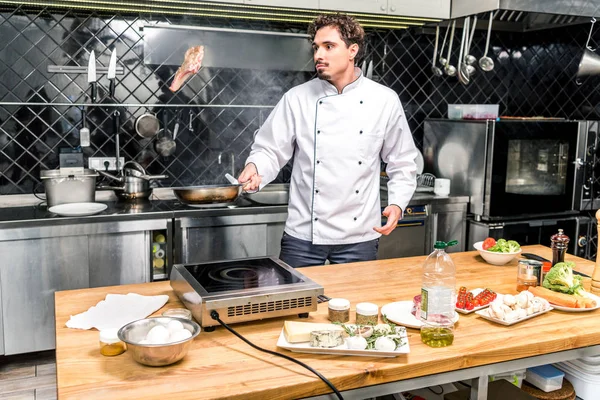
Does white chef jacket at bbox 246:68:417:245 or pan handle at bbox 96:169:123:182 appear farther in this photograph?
pan handle at bbox 96:169:123:182

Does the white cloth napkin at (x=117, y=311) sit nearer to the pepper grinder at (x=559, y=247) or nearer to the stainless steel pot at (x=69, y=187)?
the pepper grinder at (x=559, y=247)

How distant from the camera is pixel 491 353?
1.54 metres

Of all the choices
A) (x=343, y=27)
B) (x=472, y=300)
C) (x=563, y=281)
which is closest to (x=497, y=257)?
(x=563, y=281)

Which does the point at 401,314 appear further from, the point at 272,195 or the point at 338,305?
the point at 272,195

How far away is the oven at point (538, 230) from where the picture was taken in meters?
3.90

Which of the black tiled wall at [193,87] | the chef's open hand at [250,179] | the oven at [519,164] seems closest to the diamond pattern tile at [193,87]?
the black tiled wall at [193,87]

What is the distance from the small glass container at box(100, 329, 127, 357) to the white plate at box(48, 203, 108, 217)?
186cm

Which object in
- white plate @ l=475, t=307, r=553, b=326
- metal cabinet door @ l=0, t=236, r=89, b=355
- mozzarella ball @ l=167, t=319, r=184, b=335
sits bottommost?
metal cabinet door @ l=0, t=236, r=89, b=355

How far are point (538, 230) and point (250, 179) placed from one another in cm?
248

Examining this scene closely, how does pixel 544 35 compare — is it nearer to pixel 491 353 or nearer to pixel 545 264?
pixel 545 264

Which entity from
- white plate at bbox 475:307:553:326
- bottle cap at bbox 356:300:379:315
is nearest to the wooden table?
white plate at bbox 475:307:553:326

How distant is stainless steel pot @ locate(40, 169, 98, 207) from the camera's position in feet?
10.9

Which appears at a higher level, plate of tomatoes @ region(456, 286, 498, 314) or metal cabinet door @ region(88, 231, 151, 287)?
plate of tomatoes @ region(456, 286, 498, 314)

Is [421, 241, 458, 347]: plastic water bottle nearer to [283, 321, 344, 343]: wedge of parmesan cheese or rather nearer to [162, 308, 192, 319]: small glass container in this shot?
[283, 321, 344, 343]: wedge of parmesan cheese
